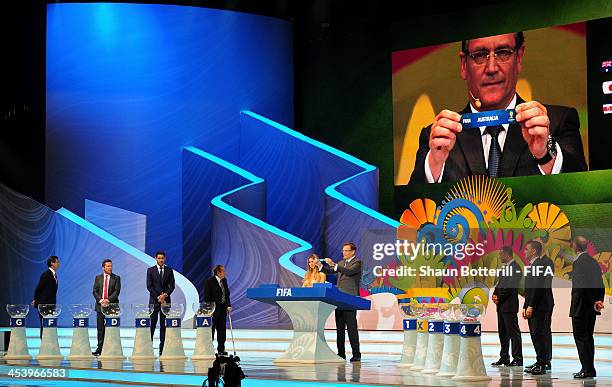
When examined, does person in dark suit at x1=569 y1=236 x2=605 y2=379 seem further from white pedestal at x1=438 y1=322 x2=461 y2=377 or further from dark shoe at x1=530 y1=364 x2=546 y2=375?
white pedestal at x1=438 y1=322 x2=461 y2=377

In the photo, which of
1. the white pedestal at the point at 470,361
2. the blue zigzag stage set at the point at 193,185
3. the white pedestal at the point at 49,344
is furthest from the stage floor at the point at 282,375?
the blue zigzag stage set at the point at 193,185

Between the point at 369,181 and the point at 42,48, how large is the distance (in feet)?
18.5

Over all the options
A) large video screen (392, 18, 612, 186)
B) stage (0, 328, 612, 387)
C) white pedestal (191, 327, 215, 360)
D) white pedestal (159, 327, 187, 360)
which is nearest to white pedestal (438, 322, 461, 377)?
stage (0, 328, 612, 387)

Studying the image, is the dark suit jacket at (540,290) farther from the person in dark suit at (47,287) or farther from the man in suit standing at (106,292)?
the person in dark suit at (47,287)

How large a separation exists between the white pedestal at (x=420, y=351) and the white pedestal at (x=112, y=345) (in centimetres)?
347

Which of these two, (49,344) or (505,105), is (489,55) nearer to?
(505,105)

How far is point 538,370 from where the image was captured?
931cm

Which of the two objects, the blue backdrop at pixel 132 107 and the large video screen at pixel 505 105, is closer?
the large video screen at pixel 505 105

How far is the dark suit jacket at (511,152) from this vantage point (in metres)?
17.0

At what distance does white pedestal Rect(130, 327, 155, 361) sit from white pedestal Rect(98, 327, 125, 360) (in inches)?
8.0

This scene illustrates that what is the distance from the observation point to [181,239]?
717 inches

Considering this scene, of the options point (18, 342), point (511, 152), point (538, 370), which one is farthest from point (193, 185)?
point (538, 370)

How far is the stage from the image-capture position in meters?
8.48

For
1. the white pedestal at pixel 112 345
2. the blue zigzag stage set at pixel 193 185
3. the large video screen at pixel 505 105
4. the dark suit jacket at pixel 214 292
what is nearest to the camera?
the white pedestal at pixel 112 345
